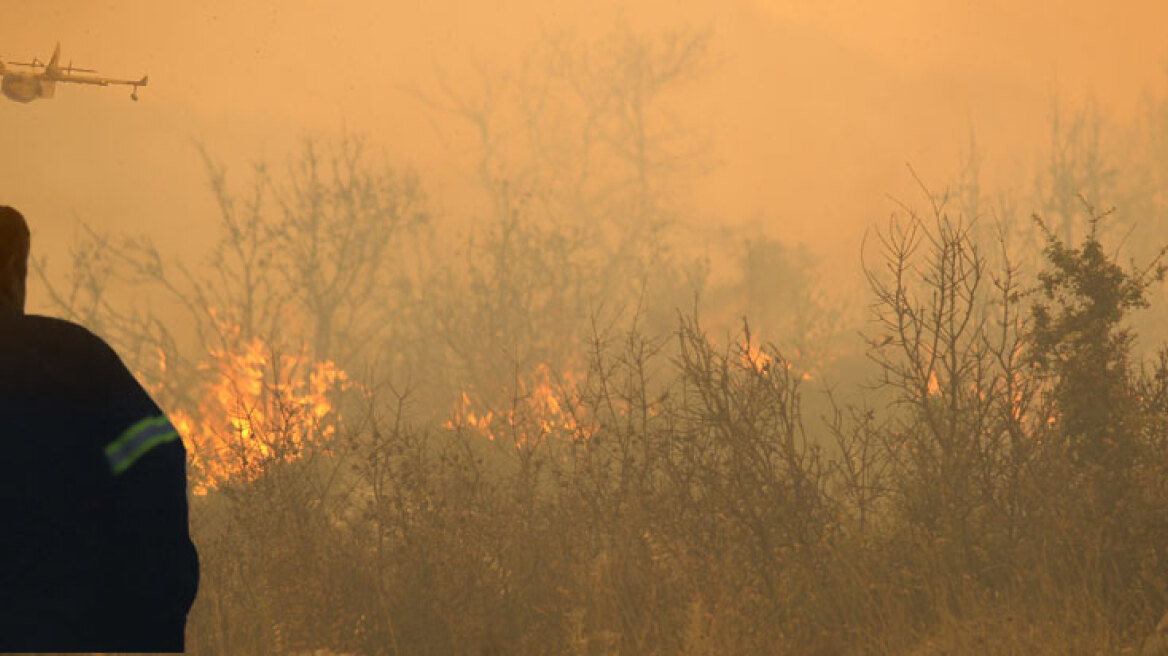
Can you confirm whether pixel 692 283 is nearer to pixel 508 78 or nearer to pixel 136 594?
pixel 508 78

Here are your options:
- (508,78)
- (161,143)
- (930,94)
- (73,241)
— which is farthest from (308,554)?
(930,94)

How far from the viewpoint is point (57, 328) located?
163cm

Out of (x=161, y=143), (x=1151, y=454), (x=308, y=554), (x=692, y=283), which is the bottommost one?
(x=1151, y=454)

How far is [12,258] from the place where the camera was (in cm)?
162

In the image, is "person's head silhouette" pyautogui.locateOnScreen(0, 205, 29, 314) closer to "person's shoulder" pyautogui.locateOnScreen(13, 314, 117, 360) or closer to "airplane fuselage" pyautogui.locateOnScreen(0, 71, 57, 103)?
"person's shoulder" pyautogui.locateOnScreen(13, 314, 117, 360)

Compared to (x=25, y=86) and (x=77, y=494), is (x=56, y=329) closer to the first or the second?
(x=77, y=494)

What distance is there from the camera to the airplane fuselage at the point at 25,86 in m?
12.3

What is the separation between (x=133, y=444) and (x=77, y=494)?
102mm

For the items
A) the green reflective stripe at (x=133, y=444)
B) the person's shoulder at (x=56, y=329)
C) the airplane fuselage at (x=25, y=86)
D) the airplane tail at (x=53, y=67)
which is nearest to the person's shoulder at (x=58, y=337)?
the person's shoulder at (x=56, y=329)

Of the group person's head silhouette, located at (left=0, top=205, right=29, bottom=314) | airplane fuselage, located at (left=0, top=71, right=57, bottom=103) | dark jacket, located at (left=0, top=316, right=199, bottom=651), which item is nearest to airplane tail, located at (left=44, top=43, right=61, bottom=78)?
airplane fuselage, located at (left=0, top=71, right=57, bottom=103)

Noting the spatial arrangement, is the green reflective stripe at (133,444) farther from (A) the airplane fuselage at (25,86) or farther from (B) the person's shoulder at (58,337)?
(A) the airplane fuselage at (25,86)

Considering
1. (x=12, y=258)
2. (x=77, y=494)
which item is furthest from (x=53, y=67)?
(x=77, y=494)

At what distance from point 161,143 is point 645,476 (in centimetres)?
3996

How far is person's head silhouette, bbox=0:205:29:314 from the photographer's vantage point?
1.61 meters
